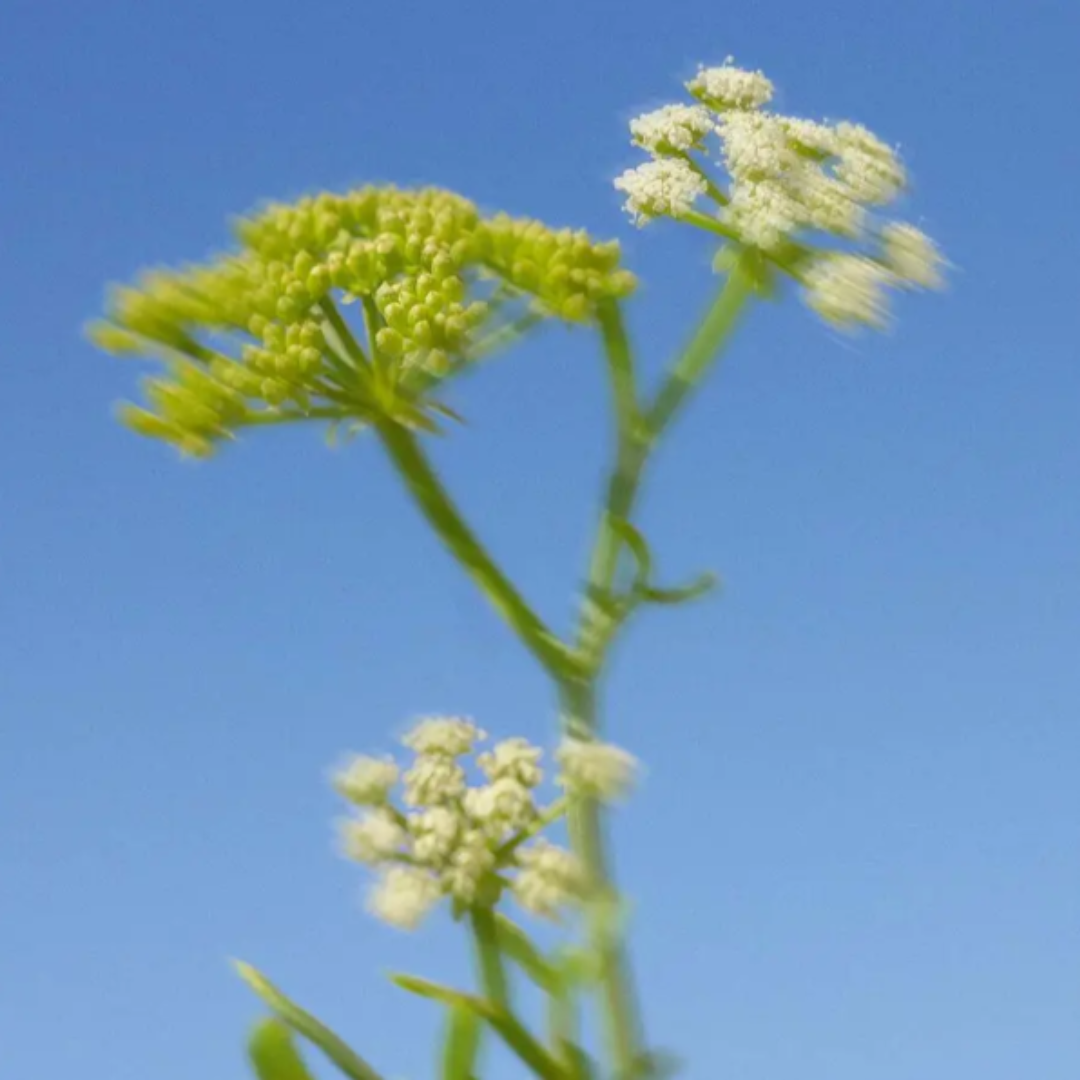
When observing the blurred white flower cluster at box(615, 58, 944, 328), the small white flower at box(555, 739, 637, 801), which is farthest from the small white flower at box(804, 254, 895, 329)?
the small white flower at box(555, 739, 637, 801)

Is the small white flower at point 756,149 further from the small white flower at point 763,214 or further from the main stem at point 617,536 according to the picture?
the main stem at point 617,536

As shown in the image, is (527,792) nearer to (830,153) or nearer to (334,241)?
(334,241)

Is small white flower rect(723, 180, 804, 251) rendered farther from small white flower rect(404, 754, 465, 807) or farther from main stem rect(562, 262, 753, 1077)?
small white flower rect(404, 754, 465, 807)

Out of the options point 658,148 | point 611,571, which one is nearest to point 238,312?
point 611,571

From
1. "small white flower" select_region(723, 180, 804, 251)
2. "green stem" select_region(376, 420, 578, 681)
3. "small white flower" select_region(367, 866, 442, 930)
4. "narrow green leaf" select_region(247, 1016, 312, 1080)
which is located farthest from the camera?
"small white flower" select_region(723, 180, 804, 251)

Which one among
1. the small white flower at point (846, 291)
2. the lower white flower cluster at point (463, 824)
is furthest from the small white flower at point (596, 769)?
the small white flower at point (846, 291)

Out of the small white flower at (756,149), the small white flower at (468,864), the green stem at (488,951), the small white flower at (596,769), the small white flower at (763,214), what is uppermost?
the small white flower at (756,149)
